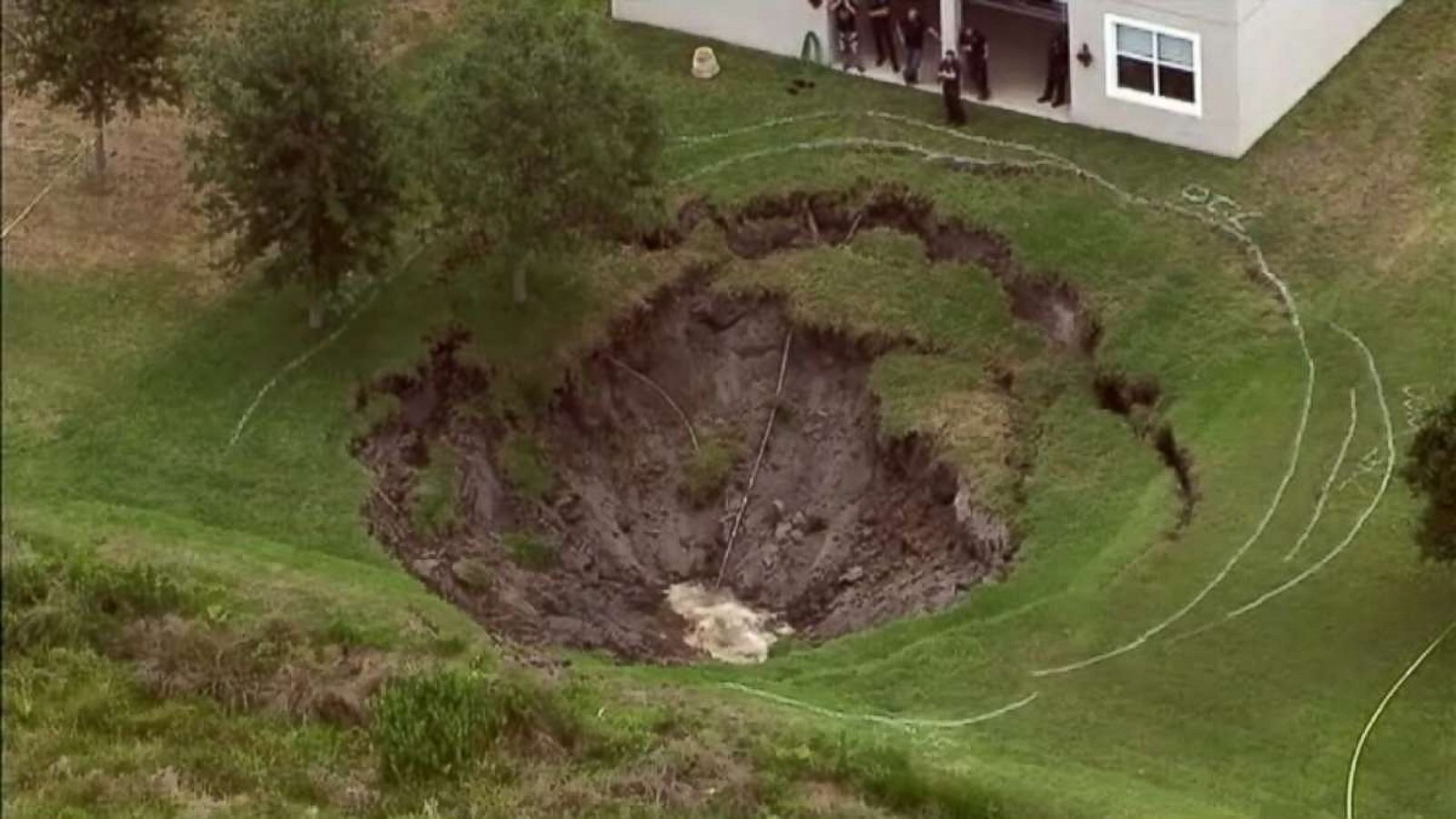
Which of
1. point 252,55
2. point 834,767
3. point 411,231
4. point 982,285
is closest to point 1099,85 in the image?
point 982,285

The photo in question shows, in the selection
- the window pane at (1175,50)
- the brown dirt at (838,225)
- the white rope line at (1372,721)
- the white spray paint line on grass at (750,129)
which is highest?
the window pane at (1175,50)

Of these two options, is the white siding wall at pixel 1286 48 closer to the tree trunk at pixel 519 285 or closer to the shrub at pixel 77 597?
the tree trunk at pixel 519 285

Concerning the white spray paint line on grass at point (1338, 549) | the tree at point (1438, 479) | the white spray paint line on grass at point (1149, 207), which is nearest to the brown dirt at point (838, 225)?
the white spray paint line on grass at point (1149, 207)

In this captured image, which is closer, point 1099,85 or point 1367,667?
point 1367,667

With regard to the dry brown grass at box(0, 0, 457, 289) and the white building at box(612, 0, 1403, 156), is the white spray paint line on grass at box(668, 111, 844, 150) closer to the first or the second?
the white building at box(612, 0, 1403, 156)

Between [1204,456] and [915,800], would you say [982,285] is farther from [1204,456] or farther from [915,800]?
[915,800]

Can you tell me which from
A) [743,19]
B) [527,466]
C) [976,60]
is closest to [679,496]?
[527,466]
